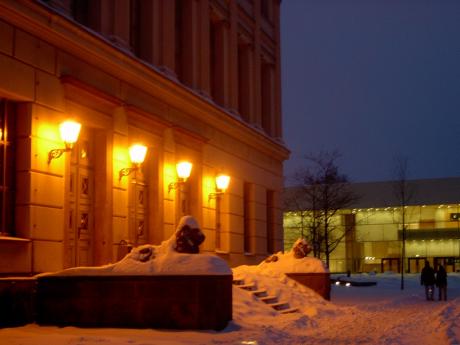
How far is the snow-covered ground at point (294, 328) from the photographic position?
12.2 meters

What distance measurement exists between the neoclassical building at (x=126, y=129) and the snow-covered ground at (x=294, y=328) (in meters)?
2.86

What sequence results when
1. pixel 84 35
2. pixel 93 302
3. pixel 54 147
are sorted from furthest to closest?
pixel 84 35 → pixel 54 147 → pixel 93 302

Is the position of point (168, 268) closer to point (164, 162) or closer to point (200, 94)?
point (164, 162)

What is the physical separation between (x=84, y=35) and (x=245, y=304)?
7.17 m

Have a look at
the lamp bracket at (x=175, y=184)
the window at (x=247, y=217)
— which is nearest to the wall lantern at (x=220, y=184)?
the lamp bracket at (x=175, y=184)

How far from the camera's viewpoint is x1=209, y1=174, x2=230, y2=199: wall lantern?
24828 millimetres

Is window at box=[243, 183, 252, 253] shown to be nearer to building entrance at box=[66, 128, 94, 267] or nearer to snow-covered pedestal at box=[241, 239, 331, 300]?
snow-covered pedestal at box=[241, 239, 331, 300]

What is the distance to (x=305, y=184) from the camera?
5062 cm

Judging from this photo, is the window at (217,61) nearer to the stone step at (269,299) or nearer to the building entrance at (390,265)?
the stone step at (269,299)

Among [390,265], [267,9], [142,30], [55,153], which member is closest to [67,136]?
[55,153]

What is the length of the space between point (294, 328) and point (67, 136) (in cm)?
616

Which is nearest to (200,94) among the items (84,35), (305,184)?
(84,35)

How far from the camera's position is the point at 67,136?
604 inches

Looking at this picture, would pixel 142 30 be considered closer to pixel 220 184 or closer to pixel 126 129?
pixel 126 129
